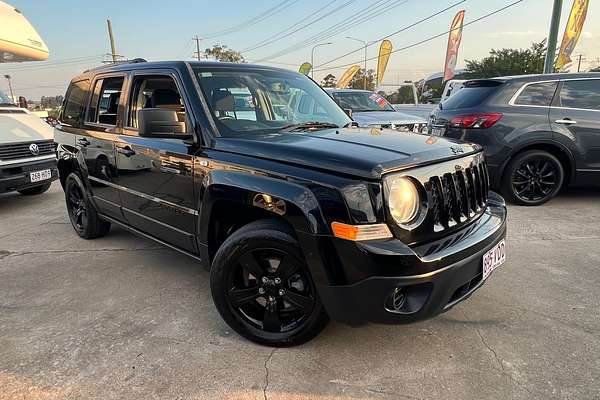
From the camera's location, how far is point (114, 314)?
313 centimetres

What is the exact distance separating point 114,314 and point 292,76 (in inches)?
96.1

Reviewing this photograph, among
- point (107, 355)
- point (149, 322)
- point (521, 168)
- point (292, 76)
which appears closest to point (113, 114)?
point (292, 76)

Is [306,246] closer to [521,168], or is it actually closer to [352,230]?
[352,230]

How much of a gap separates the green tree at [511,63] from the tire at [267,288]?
36.5 m

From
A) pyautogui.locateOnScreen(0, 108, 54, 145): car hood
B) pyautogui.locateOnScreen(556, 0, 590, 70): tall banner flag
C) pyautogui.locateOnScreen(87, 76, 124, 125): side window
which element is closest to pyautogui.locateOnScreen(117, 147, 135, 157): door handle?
pyautogui.locateOnScreen(87, 76, 124, 125): side window

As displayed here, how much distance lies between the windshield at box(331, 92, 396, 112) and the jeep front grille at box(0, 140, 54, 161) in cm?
547

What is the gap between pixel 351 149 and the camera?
2434 mm

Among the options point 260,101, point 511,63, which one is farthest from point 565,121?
point 511,63

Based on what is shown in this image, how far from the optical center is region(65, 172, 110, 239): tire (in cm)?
463

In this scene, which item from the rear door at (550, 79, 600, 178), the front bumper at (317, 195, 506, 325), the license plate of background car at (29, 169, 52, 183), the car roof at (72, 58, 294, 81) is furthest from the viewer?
the license plate of background car at (29, 169, 52, 183)

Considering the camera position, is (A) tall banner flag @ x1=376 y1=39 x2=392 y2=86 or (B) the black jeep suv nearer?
(B) the black jeep suv

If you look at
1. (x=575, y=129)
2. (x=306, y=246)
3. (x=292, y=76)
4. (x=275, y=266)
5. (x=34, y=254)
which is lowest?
(x=34, y=254)

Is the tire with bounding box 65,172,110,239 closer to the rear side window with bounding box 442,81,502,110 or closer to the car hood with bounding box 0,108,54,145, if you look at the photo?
the car hood with bounding box 0,108,54,145

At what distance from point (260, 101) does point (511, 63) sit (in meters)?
40.1
